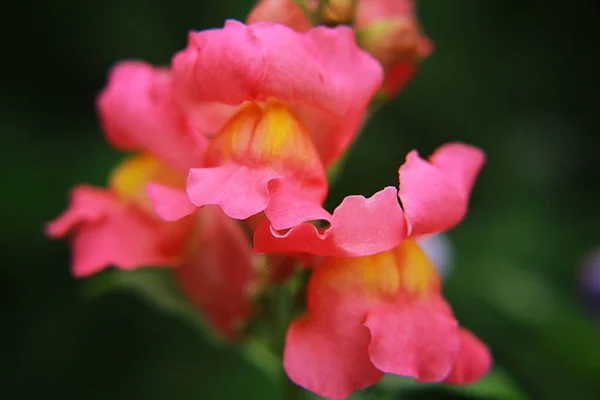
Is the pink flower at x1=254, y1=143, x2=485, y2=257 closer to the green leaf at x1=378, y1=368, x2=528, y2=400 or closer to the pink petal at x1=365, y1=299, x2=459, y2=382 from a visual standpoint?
the pink petal at x1=365, y1=299, x2=459, y2=382

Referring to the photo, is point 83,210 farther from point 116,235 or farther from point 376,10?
point 376,10

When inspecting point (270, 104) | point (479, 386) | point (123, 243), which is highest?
point (270, 104)

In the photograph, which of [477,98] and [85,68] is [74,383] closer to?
[85,68]

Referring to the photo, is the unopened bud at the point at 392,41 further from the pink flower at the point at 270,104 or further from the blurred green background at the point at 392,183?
the blurred green background at the point at 392,183

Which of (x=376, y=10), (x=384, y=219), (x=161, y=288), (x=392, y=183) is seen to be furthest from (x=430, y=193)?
(x=392, y=183)

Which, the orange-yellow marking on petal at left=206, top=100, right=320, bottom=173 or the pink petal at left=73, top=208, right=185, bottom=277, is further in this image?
the pink petal at left=73, top=208, right=185, bottom=277

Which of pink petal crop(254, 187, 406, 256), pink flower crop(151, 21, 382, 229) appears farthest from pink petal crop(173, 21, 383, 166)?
pink petal crop(254, 187, 406, 256)

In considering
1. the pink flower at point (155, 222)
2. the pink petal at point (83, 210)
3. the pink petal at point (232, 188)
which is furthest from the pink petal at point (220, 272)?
the pink petal at point (232, 188)
